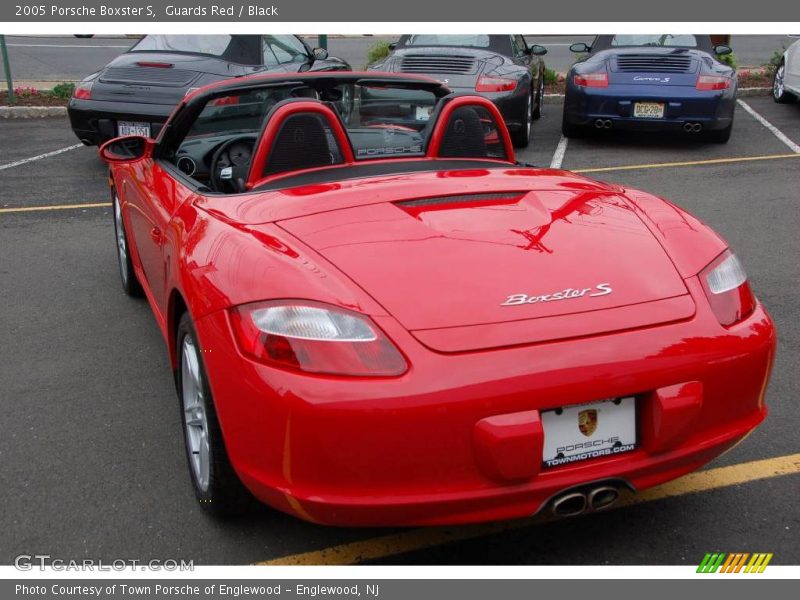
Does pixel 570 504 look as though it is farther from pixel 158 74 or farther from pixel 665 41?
pixel 665 41

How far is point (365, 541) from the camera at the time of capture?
9.36 ft

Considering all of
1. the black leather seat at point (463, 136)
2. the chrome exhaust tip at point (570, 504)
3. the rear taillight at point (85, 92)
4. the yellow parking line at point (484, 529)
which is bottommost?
the yellow parking line at point (484, 529)

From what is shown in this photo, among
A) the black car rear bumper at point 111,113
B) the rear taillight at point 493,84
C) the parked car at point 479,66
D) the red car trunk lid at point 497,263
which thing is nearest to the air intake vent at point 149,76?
the black car rear bumper at point 111,113

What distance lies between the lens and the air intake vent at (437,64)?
31.6ft

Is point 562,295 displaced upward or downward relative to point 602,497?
upward

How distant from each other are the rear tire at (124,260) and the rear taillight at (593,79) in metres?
6.39

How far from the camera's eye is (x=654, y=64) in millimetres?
9992

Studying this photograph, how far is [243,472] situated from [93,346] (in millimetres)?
2357

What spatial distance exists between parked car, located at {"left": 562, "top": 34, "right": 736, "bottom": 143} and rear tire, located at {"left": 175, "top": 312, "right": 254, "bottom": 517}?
7.84m

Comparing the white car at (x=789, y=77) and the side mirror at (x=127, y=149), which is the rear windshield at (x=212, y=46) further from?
the white car at (x=789, y=77)

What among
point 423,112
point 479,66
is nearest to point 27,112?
point 479,66

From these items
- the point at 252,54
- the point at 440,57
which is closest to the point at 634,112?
the point at 440,57

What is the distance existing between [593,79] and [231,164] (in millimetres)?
6743

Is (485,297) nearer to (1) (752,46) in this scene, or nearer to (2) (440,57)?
(2) (440,57)
